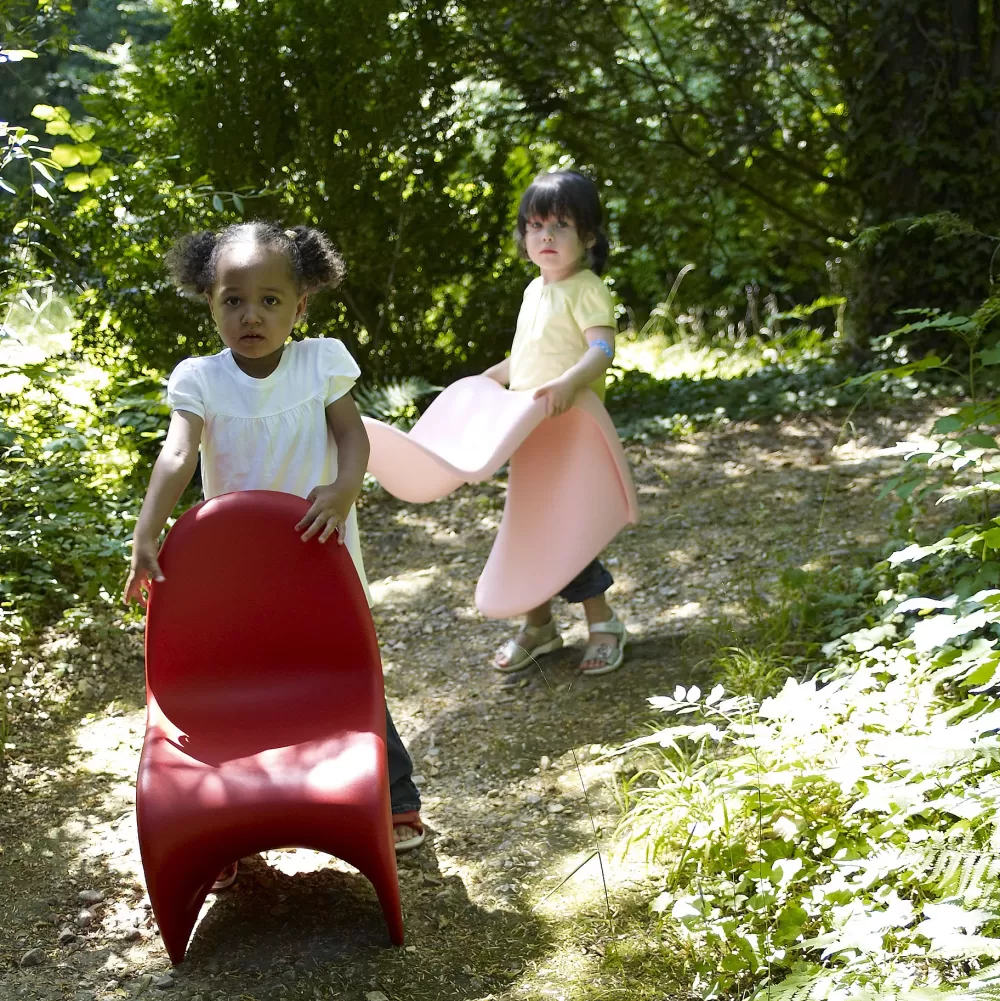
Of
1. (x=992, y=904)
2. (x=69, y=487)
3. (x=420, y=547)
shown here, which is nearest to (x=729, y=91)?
(x=420, y=547)

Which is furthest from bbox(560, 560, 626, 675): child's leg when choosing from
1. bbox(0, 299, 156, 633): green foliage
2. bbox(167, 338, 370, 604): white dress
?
bbox(0, 299, 156, 633): green foliage

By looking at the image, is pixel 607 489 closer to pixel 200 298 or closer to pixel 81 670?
pixel 200 298

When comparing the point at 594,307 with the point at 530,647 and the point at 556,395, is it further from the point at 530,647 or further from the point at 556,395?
the point at 530,647

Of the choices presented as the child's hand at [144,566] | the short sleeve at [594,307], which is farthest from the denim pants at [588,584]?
the child's hand at [144,566]

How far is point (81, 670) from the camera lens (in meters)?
3.87

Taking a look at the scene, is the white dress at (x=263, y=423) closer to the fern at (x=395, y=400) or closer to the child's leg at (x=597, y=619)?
the child's leg at (x=597, y=619)

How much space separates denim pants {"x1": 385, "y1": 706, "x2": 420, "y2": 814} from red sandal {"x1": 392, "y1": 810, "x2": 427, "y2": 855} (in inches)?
0.5

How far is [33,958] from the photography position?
8.09ft

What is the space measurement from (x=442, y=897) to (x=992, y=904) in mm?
1278

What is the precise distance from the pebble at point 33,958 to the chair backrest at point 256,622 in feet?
1.90

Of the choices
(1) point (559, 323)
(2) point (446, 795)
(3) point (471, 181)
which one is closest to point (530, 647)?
(2) point (446, 795)

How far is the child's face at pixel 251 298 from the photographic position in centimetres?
268

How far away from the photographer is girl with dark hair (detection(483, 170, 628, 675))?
363 cm

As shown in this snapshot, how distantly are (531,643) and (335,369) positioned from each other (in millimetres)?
1572
